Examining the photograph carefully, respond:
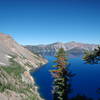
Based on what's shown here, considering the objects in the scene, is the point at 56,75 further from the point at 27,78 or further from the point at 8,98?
the point at 27,78

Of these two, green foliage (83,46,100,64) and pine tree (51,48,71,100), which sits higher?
green foliage (83,46,100,64)

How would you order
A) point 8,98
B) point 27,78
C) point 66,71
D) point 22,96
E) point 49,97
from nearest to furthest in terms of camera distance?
point 66,71, point 8,98, point 22,96, point 49,97, point 27,78

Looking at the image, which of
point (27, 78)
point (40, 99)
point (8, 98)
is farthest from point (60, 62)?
point (27, 78)

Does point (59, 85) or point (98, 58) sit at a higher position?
point (98, 58)

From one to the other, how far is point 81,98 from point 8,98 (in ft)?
161

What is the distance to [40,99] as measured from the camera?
83062mm

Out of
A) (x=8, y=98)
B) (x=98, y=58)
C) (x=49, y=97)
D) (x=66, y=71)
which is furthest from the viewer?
(x=49, y=97)

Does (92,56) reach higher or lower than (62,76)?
higher

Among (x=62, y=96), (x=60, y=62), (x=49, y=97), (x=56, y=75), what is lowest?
(x=49, y=97)

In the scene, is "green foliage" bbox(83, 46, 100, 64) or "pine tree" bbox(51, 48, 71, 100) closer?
"green foliage" bbox(83, 46, 100, 64)

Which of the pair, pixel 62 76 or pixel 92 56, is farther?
pixel 62 76

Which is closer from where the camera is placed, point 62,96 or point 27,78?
point 62,96

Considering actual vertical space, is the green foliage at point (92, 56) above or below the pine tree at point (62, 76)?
above

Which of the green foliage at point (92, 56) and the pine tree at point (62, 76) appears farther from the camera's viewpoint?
the pine tree at point (62, 76)
